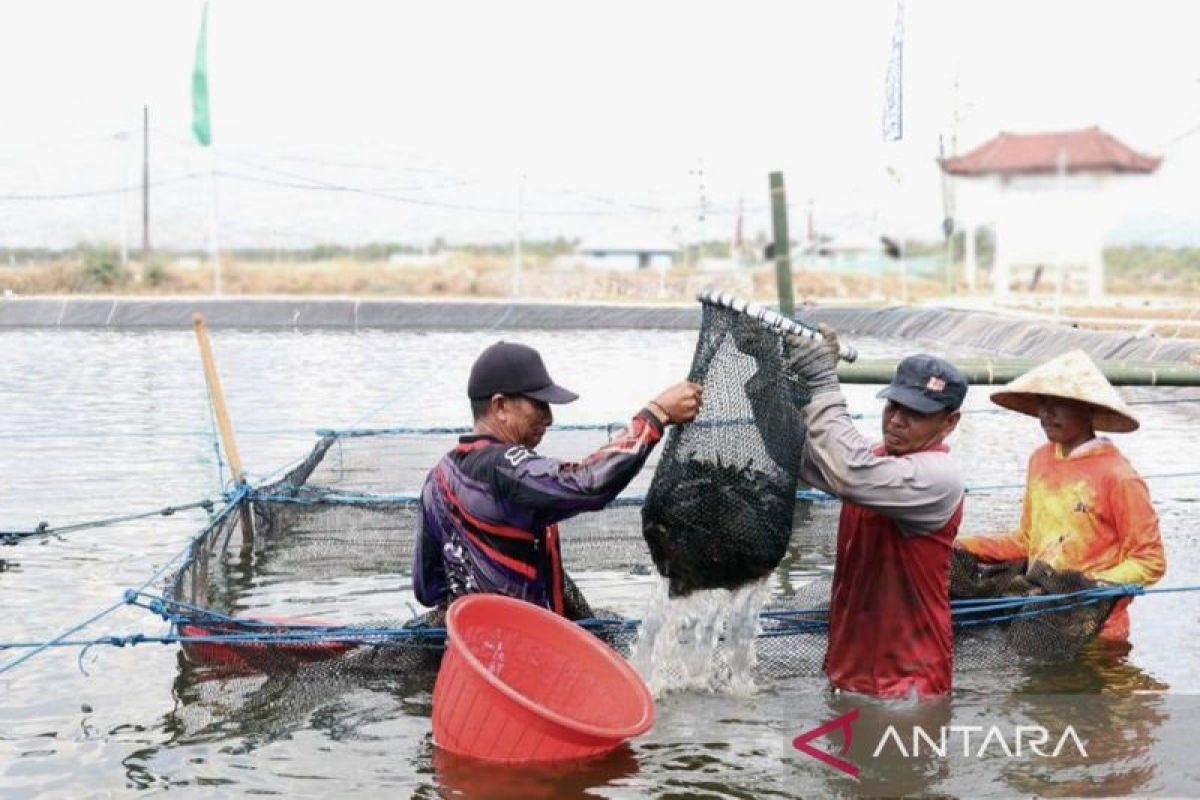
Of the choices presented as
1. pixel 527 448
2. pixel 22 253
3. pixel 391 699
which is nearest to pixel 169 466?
pixel 391 699

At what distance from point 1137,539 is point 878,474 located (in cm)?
170

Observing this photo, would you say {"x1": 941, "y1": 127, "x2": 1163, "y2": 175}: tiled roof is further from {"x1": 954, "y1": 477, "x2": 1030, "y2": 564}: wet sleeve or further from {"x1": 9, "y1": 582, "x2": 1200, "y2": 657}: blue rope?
{"x1": 954, "y1": 477, "x2": 1030, "y2": 564}: wet sleeve

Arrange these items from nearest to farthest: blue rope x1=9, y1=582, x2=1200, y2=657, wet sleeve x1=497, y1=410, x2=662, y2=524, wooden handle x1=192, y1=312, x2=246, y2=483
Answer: wet sleeve x1=497, y1=410, x2=662, y2=524, blue rope x1=9, y1=582, x2=1200, y2=657, wooden handle x1=192, y1=312, x2=246, y2=483

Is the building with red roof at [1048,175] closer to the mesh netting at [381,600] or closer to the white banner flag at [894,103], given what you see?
the mesh netting at [381,600]

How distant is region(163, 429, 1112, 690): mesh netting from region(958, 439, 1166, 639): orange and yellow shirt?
0.15 metres

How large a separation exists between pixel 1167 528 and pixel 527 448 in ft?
20.0

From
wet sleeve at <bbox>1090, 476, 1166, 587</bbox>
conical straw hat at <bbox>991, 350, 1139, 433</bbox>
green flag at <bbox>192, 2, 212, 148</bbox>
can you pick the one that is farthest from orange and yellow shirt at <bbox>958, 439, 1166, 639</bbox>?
green flag at <bbox>192, 2, 212, 148</bbox>

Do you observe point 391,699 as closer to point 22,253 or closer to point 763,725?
point 763,725

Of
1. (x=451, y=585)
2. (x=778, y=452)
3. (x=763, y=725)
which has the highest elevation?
(x=778, y=452)

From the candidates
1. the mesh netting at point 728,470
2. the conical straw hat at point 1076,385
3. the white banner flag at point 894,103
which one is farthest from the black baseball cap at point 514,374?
the white banner flag at point 894,103

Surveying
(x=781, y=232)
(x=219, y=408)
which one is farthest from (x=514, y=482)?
(x=219, y=408)

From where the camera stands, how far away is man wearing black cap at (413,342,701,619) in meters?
4.13

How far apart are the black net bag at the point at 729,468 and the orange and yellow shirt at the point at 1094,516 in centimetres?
141

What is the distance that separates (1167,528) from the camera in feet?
30.4
